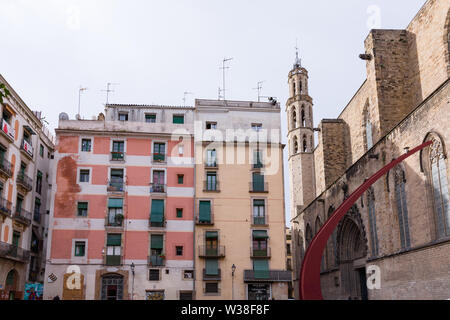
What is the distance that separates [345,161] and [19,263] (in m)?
20.4

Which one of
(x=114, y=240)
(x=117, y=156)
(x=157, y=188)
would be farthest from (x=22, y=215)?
(x=157, y=188)

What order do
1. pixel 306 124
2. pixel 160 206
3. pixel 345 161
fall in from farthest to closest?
pixel 306 124
pixel 345 161
pixel 160 206

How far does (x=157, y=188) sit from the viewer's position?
26969mm

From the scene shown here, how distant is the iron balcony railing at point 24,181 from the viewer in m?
25.1

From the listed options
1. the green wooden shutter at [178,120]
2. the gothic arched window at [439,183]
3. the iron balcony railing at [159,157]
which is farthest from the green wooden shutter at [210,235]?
the gothic arched window at [439,183]

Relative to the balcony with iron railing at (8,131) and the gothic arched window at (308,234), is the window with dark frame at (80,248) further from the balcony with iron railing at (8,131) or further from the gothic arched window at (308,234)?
the gothic arched window at (308,234)

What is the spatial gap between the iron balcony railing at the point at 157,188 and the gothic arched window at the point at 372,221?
1065cm

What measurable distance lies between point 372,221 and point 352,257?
4.60 metres

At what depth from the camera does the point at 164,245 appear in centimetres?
2612

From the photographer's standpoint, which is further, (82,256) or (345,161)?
(345,161)
